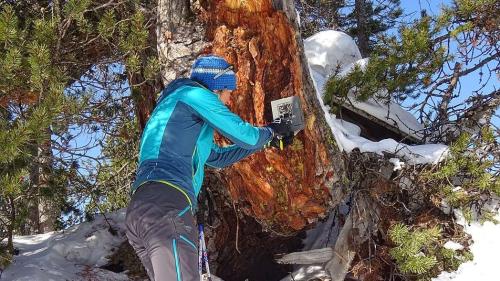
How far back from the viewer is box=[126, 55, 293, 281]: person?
2.65m

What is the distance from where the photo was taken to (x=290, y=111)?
12.3ft

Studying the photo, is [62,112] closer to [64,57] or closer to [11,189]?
[11,189]

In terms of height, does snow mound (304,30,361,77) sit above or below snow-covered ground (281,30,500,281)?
above

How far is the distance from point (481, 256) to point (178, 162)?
327cm

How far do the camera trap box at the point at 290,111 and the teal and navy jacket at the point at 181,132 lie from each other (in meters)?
0.65

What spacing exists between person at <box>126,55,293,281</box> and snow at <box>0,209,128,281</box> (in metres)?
2.53

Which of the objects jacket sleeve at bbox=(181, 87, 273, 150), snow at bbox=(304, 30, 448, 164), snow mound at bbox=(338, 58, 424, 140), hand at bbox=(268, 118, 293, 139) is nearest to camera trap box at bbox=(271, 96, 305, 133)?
hand at bbox=(268, 118, 293, 139)

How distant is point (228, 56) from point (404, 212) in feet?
7.97

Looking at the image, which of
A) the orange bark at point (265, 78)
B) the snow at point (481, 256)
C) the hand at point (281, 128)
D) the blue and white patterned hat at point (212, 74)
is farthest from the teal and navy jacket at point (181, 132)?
the snow at point (481, 256)

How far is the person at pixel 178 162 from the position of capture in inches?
104

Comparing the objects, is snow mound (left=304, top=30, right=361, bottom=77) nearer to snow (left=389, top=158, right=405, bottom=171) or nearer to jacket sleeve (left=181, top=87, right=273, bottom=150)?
snow (left=389, top=158, right=405, bottom=171)

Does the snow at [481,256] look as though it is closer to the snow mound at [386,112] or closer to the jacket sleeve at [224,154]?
the snow mound at [386,112]

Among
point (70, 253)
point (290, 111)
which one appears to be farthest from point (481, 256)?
point (70, 253)

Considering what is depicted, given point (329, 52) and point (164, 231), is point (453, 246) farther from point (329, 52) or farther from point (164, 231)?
point (164, 231)
